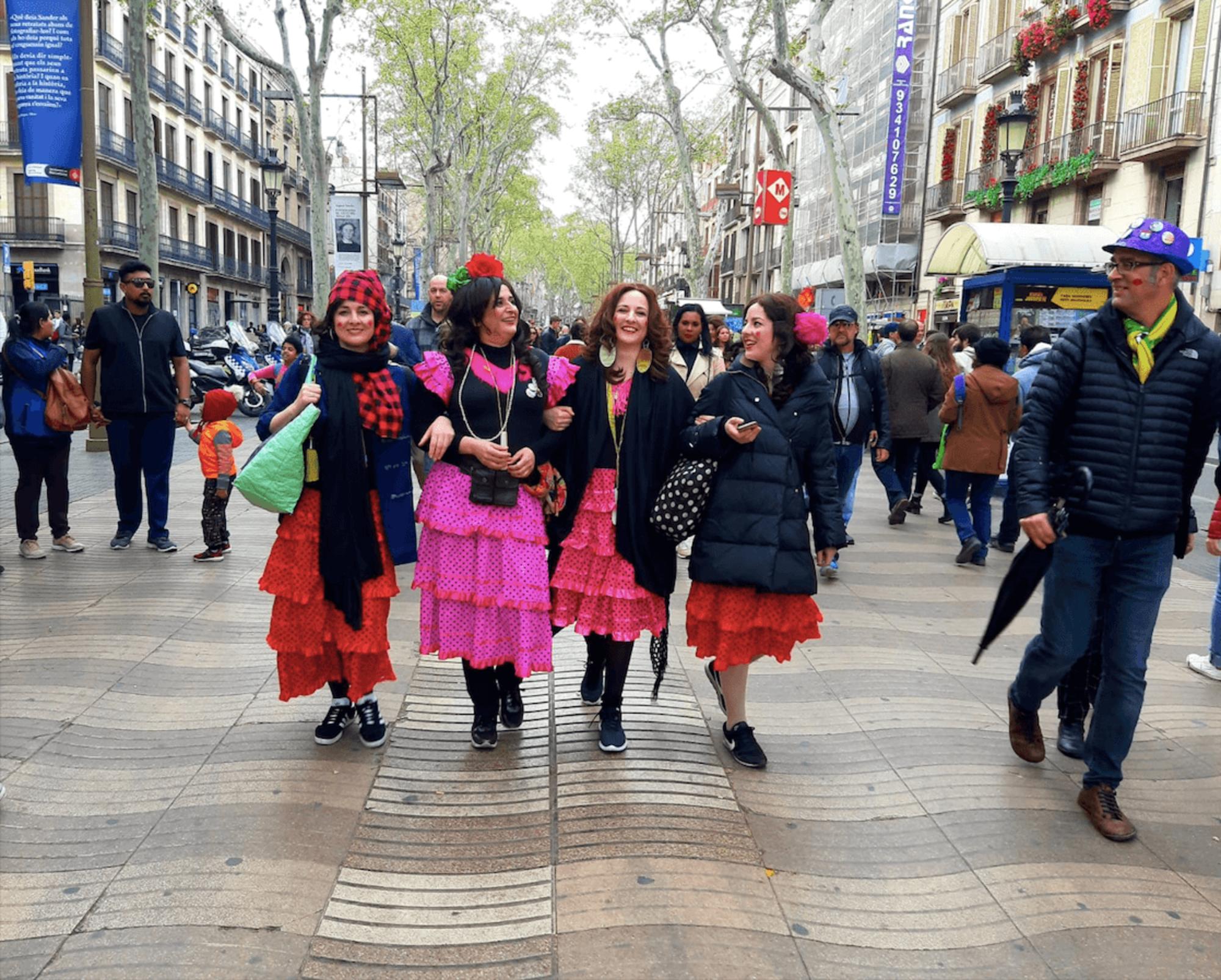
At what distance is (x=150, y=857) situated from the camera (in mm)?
3283

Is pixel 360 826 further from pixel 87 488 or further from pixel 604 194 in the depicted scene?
pixel 604 194

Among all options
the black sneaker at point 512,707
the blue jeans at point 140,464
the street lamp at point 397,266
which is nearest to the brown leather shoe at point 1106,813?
the black sneaker at point 512,707

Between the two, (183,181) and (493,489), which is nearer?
(493,489)

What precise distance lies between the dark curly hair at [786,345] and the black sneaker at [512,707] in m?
1.60

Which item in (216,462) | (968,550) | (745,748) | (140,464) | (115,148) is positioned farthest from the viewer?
(115,148)

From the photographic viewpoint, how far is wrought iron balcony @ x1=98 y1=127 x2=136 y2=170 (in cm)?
3897

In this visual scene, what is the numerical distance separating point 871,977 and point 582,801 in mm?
1266

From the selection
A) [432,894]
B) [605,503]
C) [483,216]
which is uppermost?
[483,216]

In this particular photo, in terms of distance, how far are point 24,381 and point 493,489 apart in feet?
15.8

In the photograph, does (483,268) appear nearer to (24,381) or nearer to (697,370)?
(697,370)

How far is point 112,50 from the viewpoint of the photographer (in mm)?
39250

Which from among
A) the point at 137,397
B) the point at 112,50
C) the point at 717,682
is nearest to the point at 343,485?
the point at 717,682

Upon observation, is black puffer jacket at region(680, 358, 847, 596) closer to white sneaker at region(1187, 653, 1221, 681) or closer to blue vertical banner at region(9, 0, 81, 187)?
white sneaker at region(1187, 653, 1221, 681)

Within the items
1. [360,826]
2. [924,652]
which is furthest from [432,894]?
[924,652]
